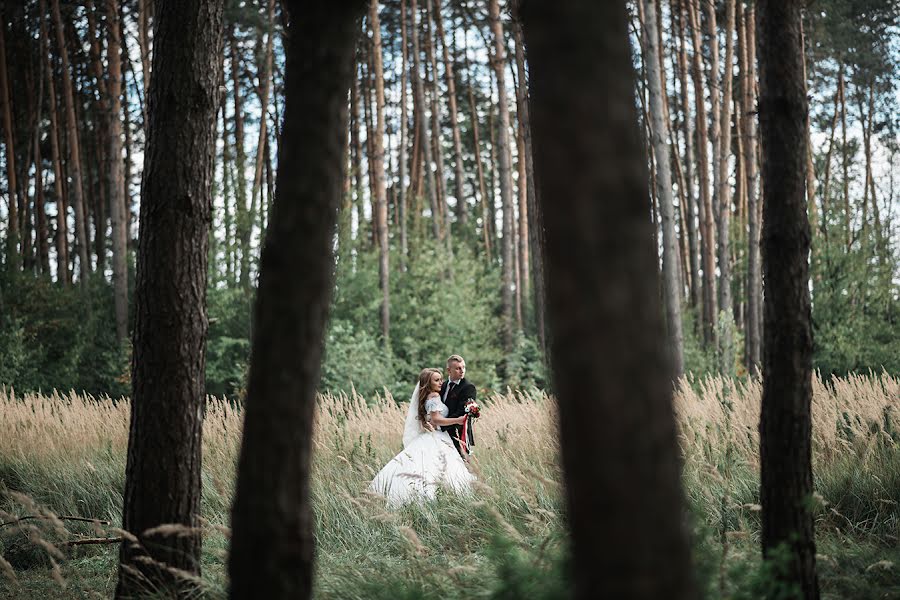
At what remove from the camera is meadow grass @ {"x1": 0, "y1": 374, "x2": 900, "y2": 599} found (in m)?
3.30

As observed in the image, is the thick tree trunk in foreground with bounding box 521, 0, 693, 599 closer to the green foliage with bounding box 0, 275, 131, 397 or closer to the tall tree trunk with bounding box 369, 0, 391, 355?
the tall tree trunk with bounding box 369, 0, 391, 355

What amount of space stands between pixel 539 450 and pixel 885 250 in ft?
33.5

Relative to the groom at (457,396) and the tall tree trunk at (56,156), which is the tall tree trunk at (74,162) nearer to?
the tall tree trunk at (56,156)

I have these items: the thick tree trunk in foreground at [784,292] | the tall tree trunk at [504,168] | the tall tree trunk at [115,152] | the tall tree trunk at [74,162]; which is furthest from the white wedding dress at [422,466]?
the tall tree trunk at [74,162]

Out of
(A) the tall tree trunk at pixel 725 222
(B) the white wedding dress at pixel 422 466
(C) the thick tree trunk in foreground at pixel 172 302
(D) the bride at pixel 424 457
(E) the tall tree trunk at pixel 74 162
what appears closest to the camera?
(C) the thick tree trunk in foreground at pixel 172 302

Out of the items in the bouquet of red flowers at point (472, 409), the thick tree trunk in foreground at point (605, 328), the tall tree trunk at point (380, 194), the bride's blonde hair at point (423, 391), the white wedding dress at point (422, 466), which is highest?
the tall tree trunk at point (380, 194)

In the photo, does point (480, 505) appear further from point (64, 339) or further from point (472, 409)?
point (64, 339)

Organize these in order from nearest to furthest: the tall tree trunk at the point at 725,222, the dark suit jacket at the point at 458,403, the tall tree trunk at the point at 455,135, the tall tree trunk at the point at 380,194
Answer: the dark suit jacket at the point at 458,403 < the tall tree trunk at the point at 725,222 < the tall tree trunk at the point at 380,194 < the tall tree trunk at the point at 455,135

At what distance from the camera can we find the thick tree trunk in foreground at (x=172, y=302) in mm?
3732

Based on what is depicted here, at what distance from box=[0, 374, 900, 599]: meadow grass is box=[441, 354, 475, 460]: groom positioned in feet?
0.88

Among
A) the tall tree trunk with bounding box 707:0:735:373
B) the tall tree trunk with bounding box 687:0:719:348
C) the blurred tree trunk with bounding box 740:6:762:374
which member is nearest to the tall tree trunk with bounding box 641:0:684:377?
the tall tree trunk with bounding box 707:0:735:373

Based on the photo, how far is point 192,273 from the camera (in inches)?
153

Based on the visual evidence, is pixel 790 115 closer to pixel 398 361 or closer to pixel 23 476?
pixel 23 476

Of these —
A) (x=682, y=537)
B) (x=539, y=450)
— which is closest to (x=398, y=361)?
(x=539, y=450)
